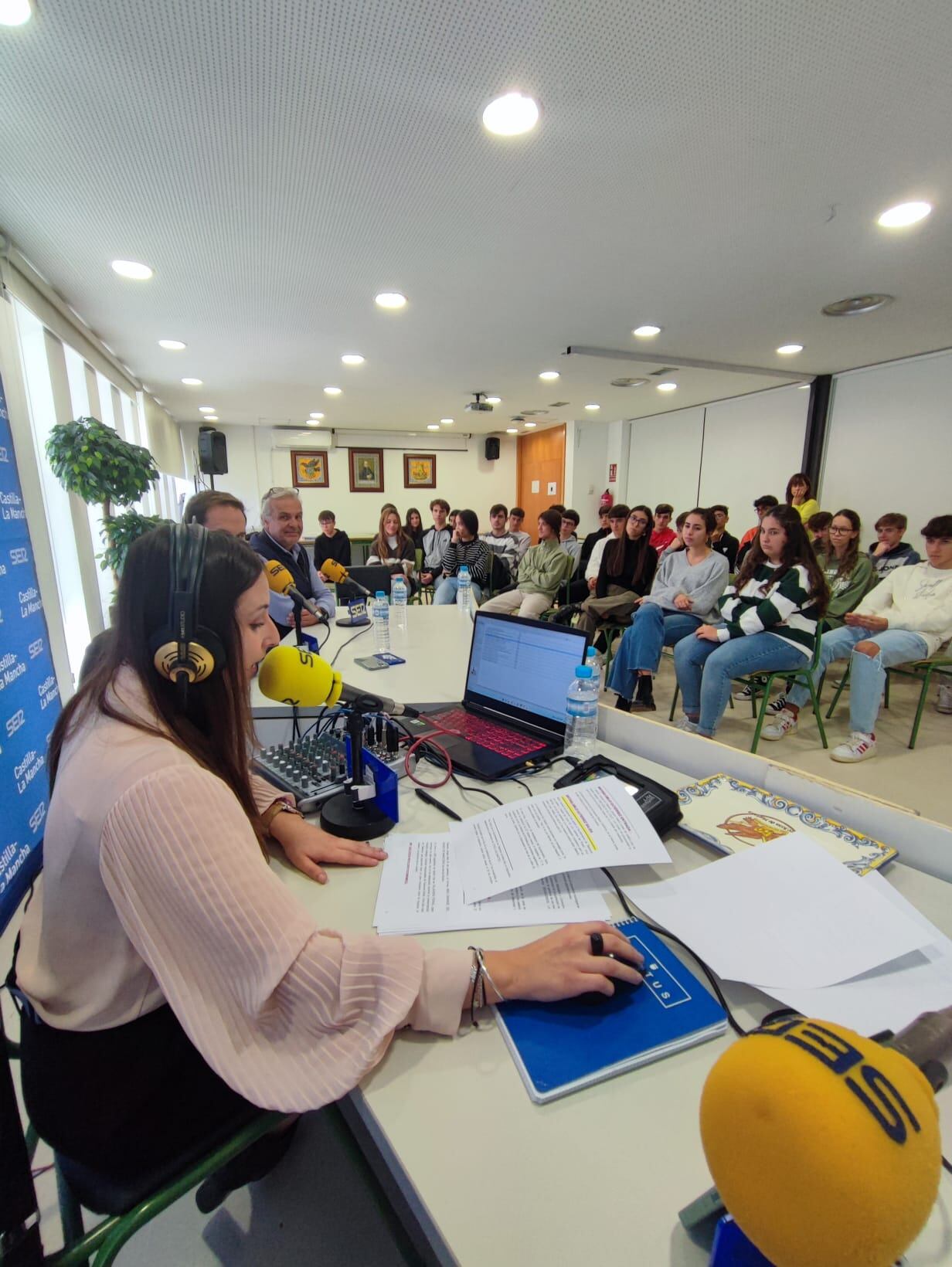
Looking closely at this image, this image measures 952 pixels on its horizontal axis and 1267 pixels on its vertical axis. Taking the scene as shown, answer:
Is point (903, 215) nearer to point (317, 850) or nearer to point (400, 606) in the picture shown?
point (400, 606)

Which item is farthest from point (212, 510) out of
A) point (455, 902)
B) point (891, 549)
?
point (891, 549)

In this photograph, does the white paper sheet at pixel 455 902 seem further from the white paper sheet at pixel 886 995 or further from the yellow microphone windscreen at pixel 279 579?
the yellow microphone windscreen at pixel 279 579

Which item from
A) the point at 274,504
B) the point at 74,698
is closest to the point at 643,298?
the point at 274,504

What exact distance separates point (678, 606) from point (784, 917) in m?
2.86

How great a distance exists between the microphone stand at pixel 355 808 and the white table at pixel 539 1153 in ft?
1.29

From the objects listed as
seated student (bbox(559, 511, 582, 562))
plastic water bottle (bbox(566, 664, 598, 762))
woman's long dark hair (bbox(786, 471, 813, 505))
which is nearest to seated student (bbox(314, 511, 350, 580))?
seated student (bbox(559, 511, 582, 562))

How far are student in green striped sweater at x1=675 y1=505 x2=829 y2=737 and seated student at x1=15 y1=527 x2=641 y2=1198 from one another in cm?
244

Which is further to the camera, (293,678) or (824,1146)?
(293,678)

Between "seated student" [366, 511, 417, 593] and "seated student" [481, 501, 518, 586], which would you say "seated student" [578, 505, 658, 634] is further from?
"seated student" [366, 511, 417, 593]

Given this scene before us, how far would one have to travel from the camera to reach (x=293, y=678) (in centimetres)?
98

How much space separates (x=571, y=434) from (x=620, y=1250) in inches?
355

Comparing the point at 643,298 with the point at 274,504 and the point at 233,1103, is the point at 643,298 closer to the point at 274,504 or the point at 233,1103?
the point at 274,504

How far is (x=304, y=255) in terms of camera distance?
2725mm

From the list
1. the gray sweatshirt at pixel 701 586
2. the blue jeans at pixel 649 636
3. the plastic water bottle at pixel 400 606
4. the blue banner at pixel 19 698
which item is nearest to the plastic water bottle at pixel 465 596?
the plastic water bottle at pixel 400 606
